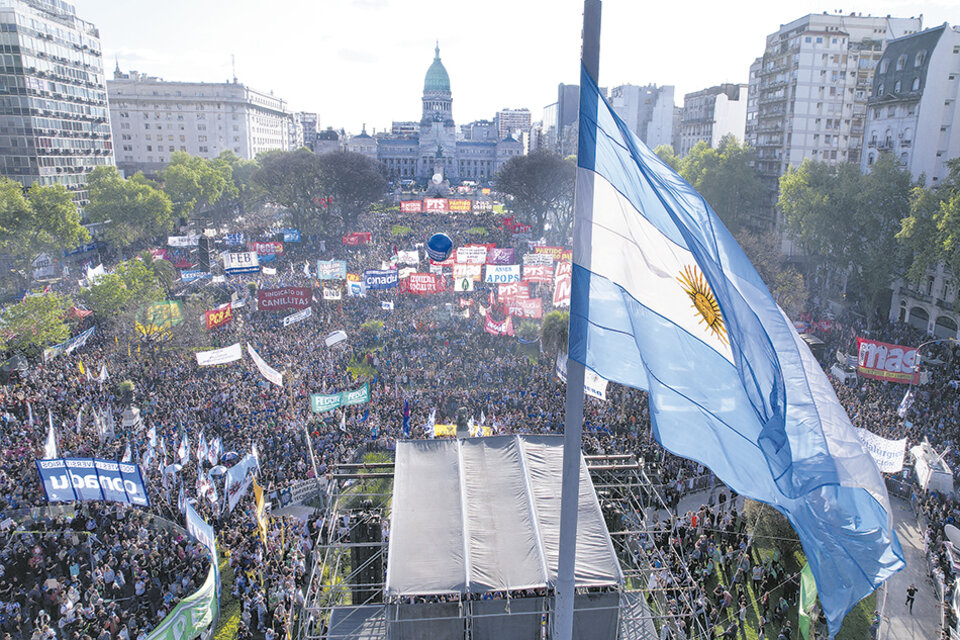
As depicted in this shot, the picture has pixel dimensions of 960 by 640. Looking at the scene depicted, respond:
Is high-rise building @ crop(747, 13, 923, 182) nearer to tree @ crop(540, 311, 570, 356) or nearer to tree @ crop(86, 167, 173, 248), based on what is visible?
tree @ crop(540, 311, 570, 356)

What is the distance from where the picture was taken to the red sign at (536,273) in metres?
34.3

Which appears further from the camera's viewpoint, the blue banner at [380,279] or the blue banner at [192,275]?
the blue banner at [192,275]

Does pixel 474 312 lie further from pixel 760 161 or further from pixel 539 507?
pixel 760 161

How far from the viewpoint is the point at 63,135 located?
58.6 m

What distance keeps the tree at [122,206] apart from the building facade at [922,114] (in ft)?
179

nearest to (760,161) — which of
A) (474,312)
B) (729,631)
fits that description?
(474,312)

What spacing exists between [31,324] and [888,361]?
1383 inches

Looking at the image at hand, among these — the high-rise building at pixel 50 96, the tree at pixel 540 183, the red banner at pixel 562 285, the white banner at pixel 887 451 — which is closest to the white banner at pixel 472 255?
the red banner at pixel 562 285

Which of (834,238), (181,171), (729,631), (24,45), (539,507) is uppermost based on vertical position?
(24,45)

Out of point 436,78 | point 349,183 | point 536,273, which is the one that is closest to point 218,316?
point 536,273

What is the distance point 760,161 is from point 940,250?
32726mm

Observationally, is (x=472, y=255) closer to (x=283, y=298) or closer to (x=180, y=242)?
(x=283, y=298)

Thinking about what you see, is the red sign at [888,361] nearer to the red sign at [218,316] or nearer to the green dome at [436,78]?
the red sign at [218,316]

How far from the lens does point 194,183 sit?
66250 mm
